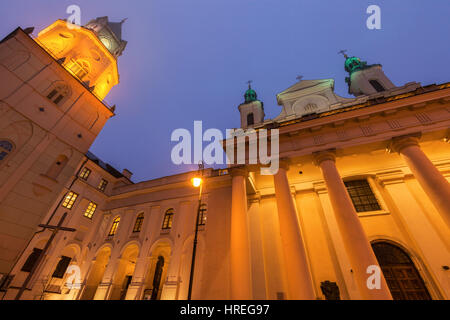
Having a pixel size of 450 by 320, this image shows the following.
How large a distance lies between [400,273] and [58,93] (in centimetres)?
2565

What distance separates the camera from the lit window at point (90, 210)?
2000 centimetres

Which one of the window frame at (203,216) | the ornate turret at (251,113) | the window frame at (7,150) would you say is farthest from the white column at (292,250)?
the window frame at (7,150)

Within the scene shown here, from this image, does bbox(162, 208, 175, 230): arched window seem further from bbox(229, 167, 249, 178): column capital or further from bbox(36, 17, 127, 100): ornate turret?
bbox(36, 17, 127, 100): ornate turret

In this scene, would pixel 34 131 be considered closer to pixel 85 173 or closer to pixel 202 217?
pixel 85 173

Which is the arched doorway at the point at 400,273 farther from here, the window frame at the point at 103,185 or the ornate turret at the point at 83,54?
the ornate turret at the point at 83,54

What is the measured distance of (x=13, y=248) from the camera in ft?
35.6

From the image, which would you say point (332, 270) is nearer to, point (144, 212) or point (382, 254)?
point (382, 254)

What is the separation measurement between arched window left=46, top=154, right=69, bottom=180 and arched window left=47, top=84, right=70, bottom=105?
4.45 meters

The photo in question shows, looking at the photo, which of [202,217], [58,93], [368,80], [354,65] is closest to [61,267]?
[202,217]

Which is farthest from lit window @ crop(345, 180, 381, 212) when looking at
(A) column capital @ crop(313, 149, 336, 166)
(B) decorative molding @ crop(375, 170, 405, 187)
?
(A) column capital @ crop(313, 149, 336, 166)

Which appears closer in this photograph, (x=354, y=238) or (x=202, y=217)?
(x=354, y=238)

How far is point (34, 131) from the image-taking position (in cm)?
1300

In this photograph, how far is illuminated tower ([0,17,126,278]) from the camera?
11.3 meters

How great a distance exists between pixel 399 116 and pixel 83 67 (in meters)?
28.8
